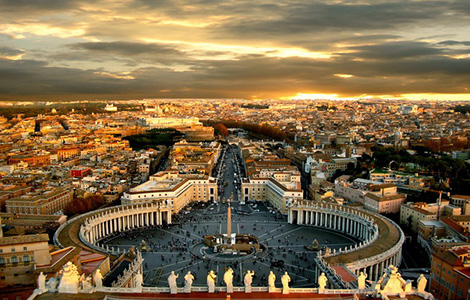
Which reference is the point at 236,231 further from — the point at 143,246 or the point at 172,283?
the point at 172,283

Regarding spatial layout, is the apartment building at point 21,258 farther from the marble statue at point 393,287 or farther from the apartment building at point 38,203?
the apartment building at point 38,203

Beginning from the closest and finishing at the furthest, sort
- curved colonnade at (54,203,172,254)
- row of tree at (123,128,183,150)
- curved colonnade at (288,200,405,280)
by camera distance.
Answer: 1. curved colonnade at (288,200,405,280)
2. curved colonnade at (54,203,172,254)
3. row of tree at (123,128,183,150)

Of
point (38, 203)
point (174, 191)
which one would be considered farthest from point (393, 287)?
point (38, 203)

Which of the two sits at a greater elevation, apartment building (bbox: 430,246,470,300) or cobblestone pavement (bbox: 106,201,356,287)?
apartment building (bbox: 430,246,470,300)

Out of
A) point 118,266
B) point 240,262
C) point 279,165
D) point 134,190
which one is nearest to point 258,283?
point 240,262

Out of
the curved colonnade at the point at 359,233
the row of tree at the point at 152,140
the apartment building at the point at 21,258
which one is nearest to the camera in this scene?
the apartment building at the point at 21,258

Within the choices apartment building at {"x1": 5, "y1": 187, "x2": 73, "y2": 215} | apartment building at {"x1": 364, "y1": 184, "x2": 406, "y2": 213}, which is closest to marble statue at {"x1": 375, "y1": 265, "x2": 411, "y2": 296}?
apartment building at {"x1": 364, "y1": 184, "x2": 406, "y2": 213}

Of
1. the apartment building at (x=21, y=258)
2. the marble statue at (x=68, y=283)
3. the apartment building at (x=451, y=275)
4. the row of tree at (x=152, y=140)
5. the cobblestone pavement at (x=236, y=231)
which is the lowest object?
the cobblestone pavement at (x=236, y=231)

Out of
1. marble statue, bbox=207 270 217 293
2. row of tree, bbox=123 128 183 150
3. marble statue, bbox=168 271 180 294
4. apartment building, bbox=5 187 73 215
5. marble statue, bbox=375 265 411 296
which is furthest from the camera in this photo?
row of tree, bbox=123 128 183 150

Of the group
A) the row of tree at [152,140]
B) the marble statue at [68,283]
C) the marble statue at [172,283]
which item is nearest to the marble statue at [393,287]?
the marble statue at [172,283]

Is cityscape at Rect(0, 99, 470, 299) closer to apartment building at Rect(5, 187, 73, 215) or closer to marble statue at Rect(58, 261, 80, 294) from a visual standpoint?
marble statue at Rect(58, 261, 80, 294)
